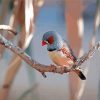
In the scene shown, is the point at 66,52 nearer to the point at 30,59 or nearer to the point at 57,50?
the point at 57,50

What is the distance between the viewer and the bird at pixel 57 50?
3.27 feet

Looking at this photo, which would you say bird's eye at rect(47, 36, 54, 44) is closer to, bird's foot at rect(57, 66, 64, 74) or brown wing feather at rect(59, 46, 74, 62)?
brown wing feather at rect(59, 46, 74, 62)

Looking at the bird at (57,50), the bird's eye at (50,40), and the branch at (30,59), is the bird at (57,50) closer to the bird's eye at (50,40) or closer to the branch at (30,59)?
the bird's eye at (50,40)

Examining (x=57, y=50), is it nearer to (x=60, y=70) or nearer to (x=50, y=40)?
(x=50, y=40)

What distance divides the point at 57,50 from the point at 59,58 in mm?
28

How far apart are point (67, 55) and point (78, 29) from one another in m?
0.24

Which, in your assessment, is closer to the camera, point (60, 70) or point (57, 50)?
point (60, 70)

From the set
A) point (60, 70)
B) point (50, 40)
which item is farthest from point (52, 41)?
point (60, 70)

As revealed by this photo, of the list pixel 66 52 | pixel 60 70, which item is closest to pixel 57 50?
pixel 66 52

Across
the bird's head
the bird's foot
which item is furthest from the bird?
the bird's foot

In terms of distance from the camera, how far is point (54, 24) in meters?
4.39

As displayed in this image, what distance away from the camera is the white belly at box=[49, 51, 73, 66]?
99 centimetres

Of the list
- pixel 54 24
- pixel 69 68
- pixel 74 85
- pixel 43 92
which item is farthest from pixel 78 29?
pixel 54 24

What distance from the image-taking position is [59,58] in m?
1.00
